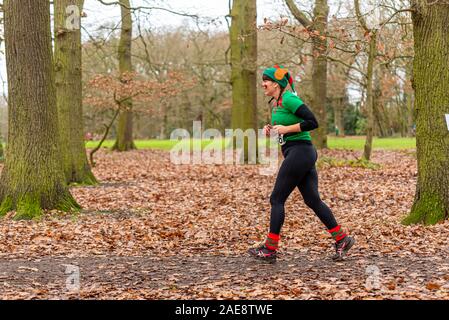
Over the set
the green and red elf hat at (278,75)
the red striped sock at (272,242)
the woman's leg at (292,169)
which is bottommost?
the red striped sock at (272,242)

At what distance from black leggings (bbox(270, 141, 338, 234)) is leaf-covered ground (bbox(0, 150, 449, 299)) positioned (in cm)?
55

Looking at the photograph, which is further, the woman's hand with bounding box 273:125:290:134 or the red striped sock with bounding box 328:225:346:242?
the red striped sock with bounding box 328:225:346:242

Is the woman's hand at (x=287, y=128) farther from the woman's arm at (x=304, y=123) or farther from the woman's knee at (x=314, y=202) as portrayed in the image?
the woman's knee at (x=314, y=202)

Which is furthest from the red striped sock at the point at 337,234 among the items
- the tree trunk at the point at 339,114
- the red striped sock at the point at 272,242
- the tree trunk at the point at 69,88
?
the tree trunk at the point at 339,114

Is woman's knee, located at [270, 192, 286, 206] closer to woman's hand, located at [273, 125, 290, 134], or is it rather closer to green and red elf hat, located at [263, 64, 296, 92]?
woman's hand, located at [273, 125, 290, 134]

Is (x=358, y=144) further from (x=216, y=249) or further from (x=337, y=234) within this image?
(x=337, y=234)

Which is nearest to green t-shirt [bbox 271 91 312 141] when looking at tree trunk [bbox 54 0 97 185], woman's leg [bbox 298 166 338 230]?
woman's leg [bbox 298 166 338 230]

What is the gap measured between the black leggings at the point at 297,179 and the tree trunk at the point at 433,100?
2368 millimetres

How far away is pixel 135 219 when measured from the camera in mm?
10711

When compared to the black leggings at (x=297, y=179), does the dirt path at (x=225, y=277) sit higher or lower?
lower

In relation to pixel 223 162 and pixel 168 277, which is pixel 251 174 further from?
pixel 168 277

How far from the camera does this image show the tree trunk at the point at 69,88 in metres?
15.1

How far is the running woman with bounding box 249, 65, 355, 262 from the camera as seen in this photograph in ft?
22.8
